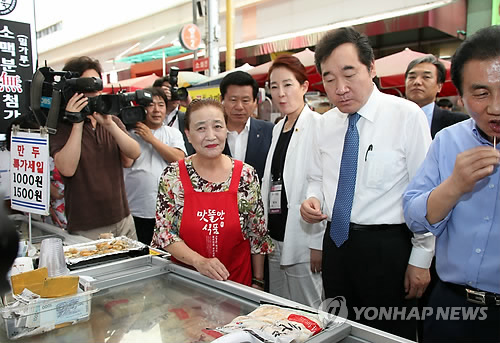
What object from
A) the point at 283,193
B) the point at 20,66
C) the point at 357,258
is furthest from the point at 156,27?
the point at 357,258

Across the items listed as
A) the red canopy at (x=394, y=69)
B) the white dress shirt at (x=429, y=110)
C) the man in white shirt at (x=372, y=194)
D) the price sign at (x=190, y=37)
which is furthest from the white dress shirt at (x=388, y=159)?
the price sign at (x=190, y=37)

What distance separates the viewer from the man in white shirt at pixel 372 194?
1.58 meters

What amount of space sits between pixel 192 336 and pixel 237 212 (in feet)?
2.34

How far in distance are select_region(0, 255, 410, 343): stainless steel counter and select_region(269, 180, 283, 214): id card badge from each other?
34.8 inches

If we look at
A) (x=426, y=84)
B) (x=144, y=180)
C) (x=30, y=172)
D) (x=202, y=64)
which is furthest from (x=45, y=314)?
(x=202, y=64)

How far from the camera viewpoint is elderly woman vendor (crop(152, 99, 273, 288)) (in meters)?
1.66

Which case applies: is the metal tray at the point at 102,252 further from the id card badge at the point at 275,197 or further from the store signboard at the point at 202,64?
the store signboard at the point at 202,64

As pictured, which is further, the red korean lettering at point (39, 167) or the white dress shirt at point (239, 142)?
the white dress shirt at point (239, 142)

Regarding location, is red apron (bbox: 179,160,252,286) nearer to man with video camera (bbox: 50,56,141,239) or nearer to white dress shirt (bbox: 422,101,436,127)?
man with video camera (bbox: 50,56,141,239)

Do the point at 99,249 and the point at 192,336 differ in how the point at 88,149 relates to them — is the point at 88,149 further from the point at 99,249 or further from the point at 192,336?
the point at 192,336

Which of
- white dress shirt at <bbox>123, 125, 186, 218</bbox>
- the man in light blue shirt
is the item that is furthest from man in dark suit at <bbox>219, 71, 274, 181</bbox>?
the man in light blue shirt

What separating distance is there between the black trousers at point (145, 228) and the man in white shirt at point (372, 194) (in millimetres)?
1441

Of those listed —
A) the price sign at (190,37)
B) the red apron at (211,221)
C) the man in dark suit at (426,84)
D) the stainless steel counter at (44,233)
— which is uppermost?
the price sign at (190,37)

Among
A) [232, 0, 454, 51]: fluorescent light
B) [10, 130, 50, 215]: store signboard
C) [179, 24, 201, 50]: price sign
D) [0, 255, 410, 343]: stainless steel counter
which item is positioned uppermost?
[232, 0, 454, 51]: fluorescent light
